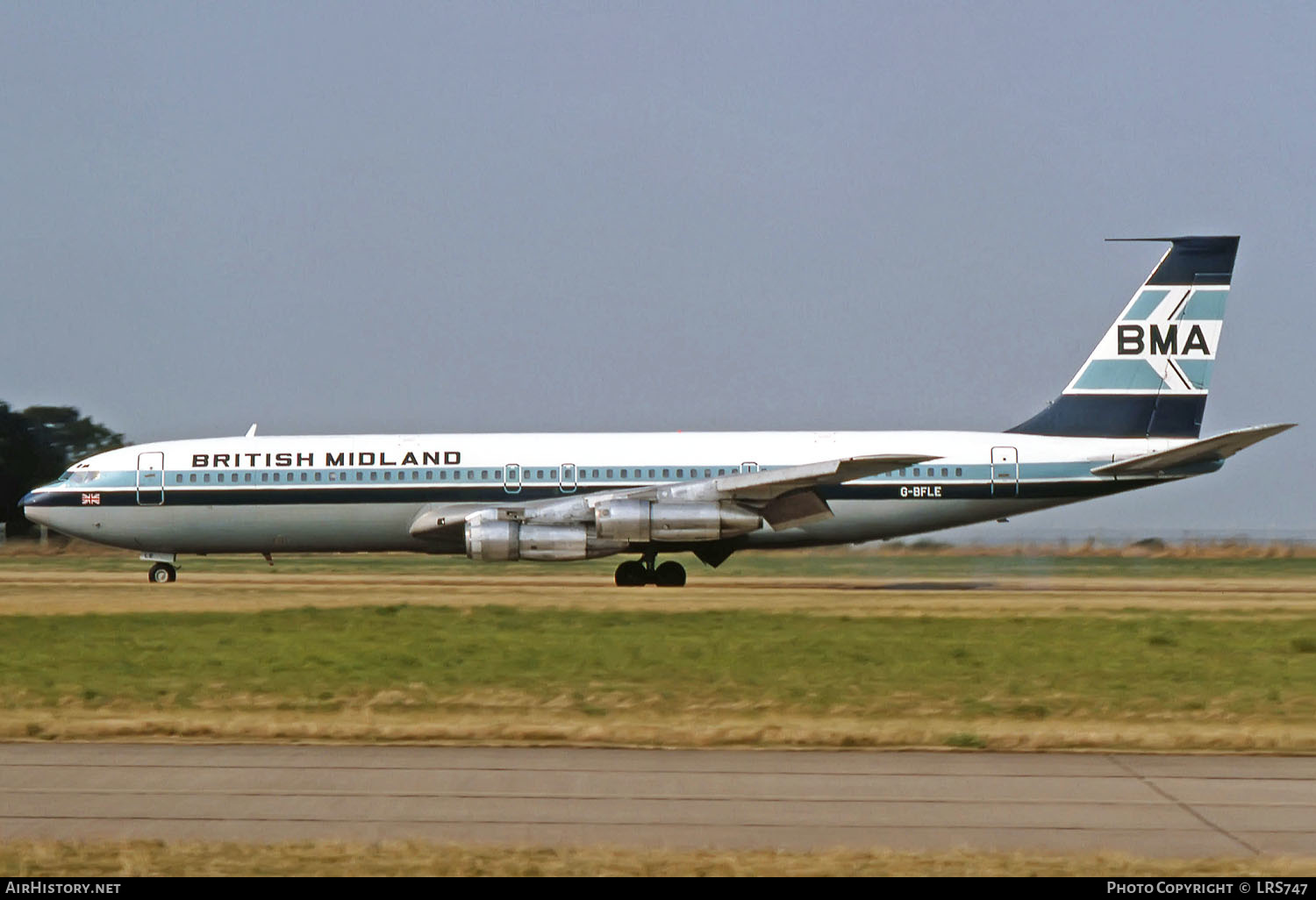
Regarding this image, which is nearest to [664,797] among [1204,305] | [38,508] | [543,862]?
[543,862]

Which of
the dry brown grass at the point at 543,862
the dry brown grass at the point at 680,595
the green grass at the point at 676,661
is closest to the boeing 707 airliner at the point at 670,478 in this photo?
the dry brown grass at the point at 680,595

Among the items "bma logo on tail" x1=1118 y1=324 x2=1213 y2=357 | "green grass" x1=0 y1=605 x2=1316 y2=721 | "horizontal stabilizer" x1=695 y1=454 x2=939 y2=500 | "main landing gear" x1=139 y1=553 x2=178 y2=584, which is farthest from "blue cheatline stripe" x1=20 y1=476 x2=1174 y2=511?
"green grass" x1=0 y1=605 x2=1316 y2=721

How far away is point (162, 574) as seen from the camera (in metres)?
38.3

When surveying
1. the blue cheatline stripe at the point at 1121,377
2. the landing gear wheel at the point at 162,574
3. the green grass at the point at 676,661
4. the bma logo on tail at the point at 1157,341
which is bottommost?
the green grass at the point at 676,661

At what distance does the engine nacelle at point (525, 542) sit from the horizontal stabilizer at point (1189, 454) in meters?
11.5

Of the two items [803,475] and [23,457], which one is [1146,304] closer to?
[803,475]

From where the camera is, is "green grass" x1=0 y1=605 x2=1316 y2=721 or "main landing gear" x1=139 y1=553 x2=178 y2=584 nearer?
"green grass" x1=0 y1=605 x2=1316 y2=721

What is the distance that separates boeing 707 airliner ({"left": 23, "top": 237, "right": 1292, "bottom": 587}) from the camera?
3503cm

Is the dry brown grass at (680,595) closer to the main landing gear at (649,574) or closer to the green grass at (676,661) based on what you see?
the main landing gear at (649,574)

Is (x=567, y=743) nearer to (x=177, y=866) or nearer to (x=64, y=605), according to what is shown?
(x=177, y=866)

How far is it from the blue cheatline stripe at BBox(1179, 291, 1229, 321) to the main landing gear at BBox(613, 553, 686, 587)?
1376cm

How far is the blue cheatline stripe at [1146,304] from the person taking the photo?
126 ft

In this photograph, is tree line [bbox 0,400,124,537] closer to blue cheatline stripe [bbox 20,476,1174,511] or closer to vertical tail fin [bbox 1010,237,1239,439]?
blue cheatline stripe [bbox 20,476,1174,511]

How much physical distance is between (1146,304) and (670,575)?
43.8 ft
